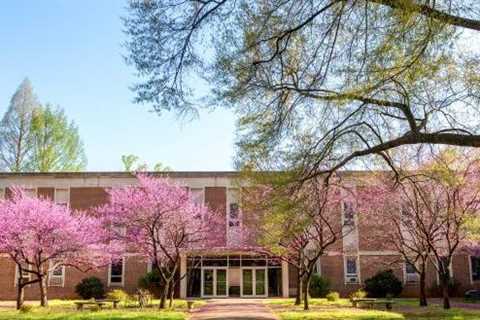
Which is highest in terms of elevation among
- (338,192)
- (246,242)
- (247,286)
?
(338,192)

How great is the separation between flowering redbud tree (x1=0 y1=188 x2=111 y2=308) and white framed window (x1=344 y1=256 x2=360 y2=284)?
54.5ft

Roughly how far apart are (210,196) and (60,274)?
36.2ft

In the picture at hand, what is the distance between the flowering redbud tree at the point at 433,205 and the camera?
16047mm

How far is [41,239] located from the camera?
1027 inches

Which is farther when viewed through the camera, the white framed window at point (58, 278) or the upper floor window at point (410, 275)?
the white framed window at point (58, 278)

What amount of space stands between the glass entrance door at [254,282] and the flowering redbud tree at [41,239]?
12185mm

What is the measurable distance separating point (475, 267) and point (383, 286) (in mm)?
6884

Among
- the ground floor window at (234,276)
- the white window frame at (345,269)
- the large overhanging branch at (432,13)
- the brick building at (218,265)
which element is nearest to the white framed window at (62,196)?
the brick building at (218,265)

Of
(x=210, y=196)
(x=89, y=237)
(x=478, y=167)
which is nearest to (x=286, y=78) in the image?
(x=478, y=167)

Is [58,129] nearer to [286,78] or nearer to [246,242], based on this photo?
[246,242]

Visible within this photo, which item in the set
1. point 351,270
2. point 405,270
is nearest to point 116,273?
point 351,270

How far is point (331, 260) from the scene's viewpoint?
3812 cm

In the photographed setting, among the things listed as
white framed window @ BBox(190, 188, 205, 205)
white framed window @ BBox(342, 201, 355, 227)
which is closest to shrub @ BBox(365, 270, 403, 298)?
Answer: white framed window @ BBox(342, 201, 355, 227)

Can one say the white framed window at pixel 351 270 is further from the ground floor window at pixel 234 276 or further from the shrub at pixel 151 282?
the shrub at pixel 151 282
